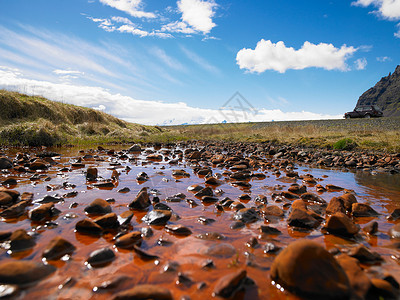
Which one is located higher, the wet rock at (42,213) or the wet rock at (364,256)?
the wet rock at (364,256)

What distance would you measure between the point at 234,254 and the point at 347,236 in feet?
5.41

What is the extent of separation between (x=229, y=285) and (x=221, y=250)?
28.2 inches

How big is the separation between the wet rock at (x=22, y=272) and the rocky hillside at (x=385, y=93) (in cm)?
14922

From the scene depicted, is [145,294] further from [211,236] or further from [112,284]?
[211,236]

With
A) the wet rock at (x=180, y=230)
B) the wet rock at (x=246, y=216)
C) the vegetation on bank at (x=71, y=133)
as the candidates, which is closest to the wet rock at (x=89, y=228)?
the wet rock at (x=180, y=230)

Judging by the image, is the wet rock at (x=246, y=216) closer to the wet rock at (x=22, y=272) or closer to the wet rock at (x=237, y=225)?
the wet rock at (x=237, y=225)

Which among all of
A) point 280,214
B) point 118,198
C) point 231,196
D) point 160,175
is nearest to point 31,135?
point 160,175

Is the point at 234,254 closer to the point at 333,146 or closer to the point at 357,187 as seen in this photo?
the point at 357,187

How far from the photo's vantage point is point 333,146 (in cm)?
1429

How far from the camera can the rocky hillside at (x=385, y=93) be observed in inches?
4753

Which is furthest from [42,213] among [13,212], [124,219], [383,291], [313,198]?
[313,198]

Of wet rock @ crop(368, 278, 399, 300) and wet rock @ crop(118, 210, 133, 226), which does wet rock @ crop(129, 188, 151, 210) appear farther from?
wet rock @ crop(368, 278, 399, 300)

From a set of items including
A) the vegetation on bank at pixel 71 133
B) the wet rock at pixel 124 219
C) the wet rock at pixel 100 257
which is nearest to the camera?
the wet rock at pixel 100 257

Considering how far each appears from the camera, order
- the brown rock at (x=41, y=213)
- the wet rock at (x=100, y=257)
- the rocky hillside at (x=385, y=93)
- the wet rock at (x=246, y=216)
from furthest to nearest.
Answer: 1. the rocky hillside at (x=385, y=93)
2. the wet rock at (x=246, y=216)
3. the brown rock at (x=41, y=213)
4. the wet rock at (x=100, y=257)
